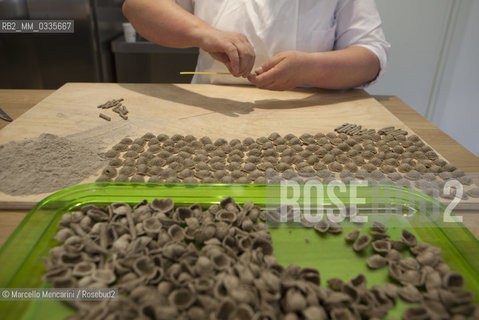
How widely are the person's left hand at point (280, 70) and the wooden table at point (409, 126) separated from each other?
1.35 feet

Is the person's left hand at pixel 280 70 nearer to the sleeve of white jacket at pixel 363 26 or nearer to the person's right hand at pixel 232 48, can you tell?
the person's right hand at pixel 232 48

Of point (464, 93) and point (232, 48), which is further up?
point (232, 48)

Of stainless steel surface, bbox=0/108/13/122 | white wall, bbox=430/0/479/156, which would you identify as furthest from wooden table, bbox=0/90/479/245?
white wall, bbox=430/0/479/156

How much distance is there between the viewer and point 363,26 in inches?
55.1

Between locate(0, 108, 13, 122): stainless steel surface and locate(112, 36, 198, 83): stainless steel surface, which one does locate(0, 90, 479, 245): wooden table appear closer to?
locate(0, 108, 13, 122): stainless steel surface

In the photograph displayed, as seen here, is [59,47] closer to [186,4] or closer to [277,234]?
[186,4]

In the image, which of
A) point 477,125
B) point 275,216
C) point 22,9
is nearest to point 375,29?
point 275,216

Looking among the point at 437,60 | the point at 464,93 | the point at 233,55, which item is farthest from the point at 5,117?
the point at 464,93

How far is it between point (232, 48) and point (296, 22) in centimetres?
36

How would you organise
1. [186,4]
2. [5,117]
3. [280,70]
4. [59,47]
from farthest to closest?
[59,47], [186,4], [280,70], [5,117]

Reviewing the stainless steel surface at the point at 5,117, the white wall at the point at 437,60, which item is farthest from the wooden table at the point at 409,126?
the white wall at the point at 437,60

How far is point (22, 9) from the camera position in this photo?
7.23 ft

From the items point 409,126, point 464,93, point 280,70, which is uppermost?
point 280,70

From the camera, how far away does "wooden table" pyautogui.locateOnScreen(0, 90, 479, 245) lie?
707 millimetres
